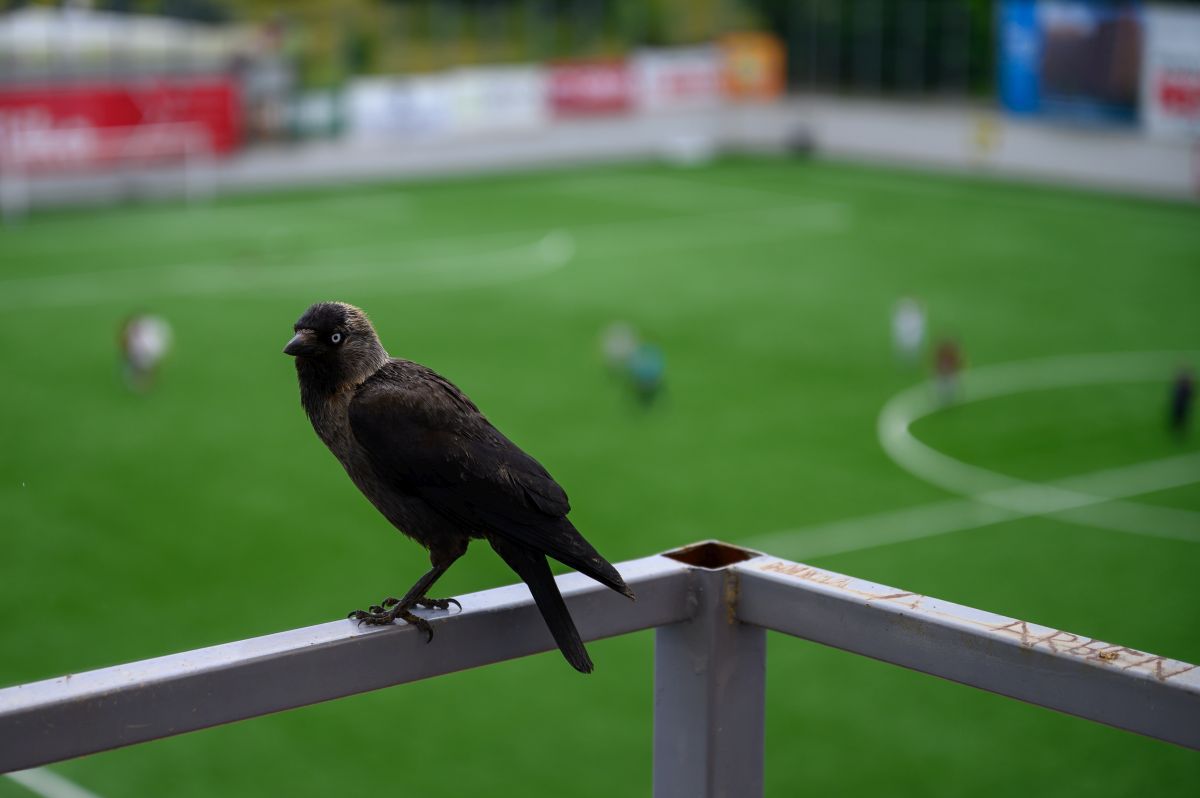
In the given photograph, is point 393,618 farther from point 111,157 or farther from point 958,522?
point 111,157

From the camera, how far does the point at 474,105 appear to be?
172ft

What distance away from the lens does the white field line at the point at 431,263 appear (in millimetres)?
34438

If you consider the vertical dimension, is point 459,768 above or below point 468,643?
below

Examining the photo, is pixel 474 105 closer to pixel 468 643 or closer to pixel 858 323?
pixel 858 323

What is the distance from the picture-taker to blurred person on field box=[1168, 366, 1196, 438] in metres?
24.1

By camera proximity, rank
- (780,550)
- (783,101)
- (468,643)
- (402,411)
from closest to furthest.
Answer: (468,643) → (402,411) → (780,550) → (783,101)

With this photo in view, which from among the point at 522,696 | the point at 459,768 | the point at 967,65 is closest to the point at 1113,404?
the point at 522,696

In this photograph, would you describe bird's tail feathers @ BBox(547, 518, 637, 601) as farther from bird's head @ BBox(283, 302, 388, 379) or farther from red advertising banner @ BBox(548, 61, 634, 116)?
red advertising banner @ BBox(548, 61, 634, 116)

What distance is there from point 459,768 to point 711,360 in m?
15.8

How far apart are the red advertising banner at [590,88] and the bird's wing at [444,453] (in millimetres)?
50927

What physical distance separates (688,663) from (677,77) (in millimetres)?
54725

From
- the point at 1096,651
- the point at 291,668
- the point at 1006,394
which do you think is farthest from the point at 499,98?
the point at 1096,651

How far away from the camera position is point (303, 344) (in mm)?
4348

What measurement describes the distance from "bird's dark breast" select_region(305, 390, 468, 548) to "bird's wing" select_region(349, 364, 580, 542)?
0.06 m
